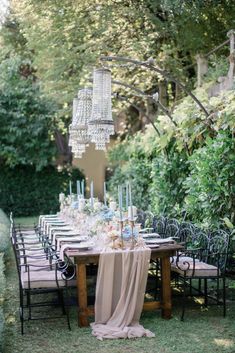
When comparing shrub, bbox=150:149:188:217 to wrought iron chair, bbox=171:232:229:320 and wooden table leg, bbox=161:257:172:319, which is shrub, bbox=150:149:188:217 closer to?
wrought iron chair, bbox=171:232:229:320

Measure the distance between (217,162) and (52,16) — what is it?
7.14 meters

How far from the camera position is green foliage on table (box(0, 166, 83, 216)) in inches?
710

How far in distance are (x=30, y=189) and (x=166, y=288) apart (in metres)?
12.8

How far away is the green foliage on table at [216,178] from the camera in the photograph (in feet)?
24.0

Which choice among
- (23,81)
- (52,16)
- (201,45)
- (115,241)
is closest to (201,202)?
(115,241)

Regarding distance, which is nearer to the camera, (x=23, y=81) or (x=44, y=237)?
(x=44, y=237)

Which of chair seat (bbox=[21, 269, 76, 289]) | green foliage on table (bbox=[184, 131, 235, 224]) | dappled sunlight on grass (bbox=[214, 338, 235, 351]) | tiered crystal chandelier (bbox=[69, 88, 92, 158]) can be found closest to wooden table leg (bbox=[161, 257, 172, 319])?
dappled sunlight on grass (bbox=[214, 338, 235, 351])

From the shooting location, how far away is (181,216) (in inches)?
376

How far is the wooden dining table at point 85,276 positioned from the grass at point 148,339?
0.14m

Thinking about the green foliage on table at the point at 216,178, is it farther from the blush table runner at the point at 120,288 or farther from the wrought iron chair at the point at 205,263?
the blush table runner at the point at 120,288

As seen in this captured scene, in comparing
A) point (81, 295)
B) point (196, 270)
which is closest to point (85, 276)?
point (81, 295)

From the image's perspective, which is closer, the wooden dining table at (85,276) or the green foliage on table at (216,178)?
the wooden dining table at (85,276)

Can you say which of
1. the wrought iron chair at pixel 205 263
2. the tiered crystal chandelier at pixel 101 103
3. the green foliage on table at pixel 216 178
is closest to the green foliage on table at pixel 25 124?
the green foliage on table at pixel 216 178

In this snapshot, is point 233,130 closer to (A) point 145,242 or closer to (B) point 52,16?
(A) point 145,242
